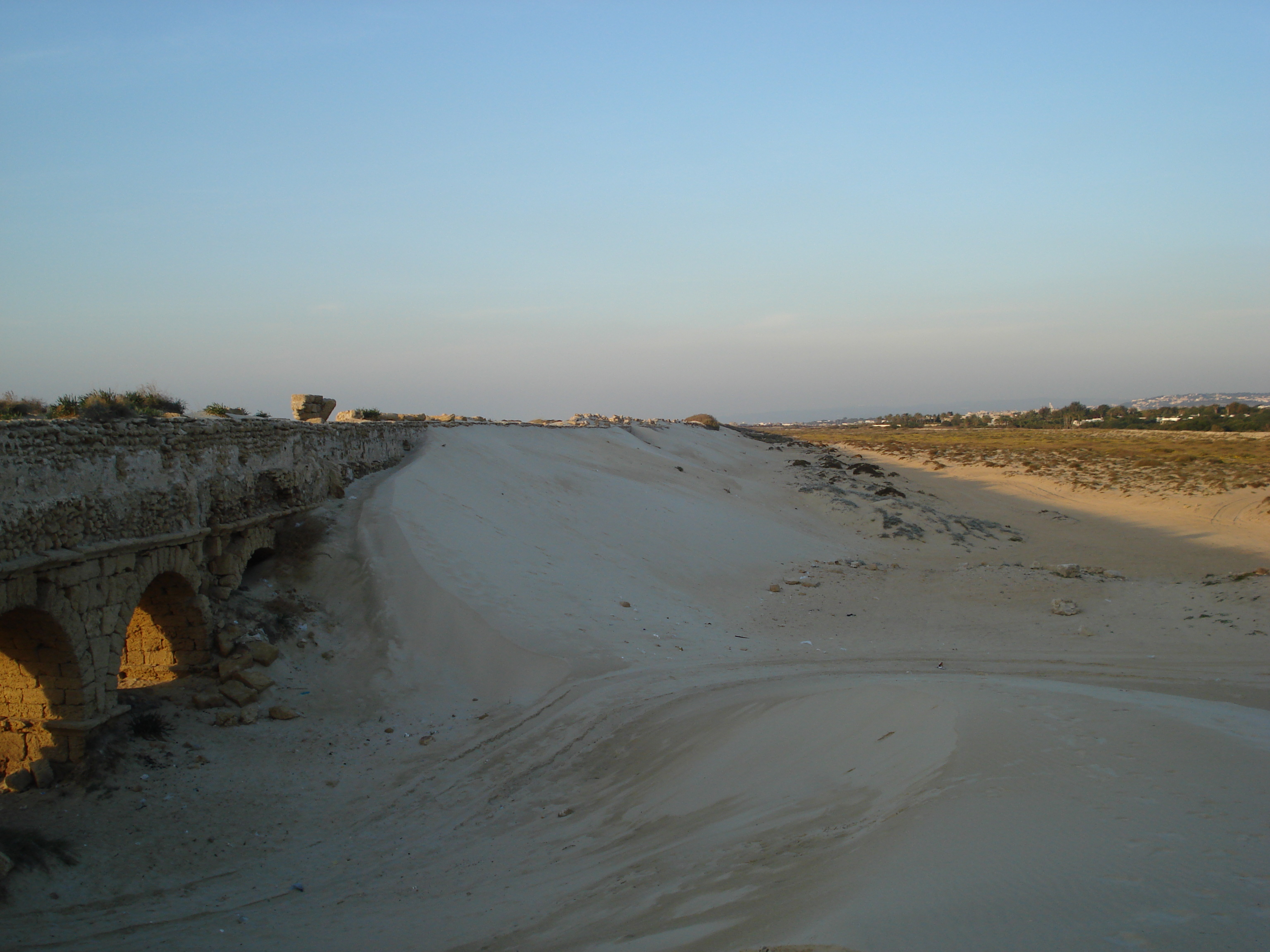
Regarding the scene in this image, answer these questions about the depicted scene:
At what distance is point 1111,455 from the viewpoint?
148 ft

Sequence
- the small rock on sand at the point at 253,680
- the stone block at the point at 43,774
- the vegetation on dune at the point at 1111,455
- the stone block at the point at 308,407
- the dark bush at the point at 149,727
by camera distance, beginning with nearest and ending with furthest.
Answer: the stone block at the point at 43,774 < the dark bush at the point at 149,727 < the small rock on sand at the point at 253,680 < the stone block at the point at 308,407 < the vegetation on dune at the point at 1111,455

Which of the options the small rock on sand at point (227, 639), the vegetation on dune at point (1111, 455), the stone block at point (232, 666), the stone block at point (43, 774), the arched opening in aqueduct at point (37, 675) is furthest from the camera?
the vegetation on dune at point (1111, 455)

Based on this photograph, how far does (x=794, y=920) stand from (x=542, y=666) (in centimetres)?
640

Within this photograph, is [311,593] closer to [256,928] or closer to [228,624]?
[228,624]

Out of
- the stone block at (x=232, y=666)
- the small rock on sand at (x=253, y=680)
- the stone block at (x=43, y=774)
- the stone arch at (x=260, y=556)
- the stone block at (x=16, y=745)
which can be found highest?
the stone arch at (x=260, y=556)

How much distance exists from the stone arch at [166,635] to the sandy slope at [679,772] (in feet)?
3.45

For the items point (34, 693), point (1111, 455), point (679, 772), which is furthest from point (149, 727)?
point (1111, 455)

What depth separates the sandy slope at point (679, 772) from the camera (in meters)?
3.87

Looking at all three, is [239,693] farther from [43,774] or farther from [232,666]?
[43,774]

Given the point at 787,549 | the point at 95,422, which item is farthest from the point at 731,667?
the point at 787,549

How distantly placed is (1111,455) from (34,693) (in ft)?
170

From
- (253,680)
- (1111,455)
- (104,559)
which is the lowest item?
(253,680)

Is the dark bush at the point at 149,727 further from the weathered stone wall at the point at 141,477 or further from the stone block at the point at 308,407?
the stone block at the point at 308,407

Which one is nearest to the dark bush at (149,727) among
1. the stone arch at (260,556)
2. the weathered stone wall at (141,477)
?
the weathered stone wall at (141,477)
